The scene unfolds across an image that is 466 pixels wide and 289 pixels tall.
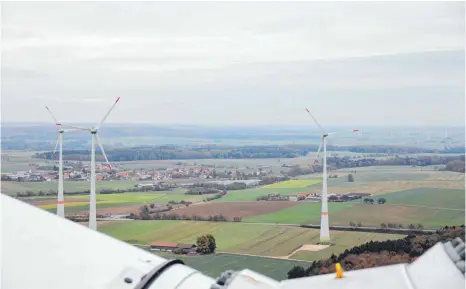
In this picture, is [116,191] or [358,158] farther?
[358,158]

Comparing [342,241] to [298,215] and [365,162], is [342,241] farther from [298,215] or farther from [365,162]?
[365,162]

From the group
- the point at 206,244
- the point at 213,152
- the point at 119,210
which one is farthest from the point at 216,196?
the point at 213,152

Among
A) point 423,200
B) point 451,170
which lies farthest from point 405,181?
point 423,200

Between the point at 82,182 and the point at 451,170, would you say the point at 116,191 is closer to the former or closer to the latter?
the point at 82,182

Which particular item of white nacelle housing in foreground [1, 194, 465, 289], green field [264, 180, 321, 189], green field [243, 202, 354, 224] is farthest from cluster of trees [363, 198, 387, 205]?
white nacelle housing in foreground [1, 194, 465, 289]

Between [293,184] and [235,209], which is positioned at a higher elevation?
[293,184]

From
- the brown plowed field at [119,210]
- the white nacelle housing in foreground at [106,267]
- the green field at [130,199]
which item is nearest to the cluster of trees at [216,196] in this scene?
the green field at [130,199]

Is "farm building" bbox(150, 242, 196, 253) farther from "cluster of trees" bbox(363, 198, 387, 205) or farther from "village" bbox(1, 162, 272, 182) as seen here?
"village" bbox(1, 162, 272, 182)
